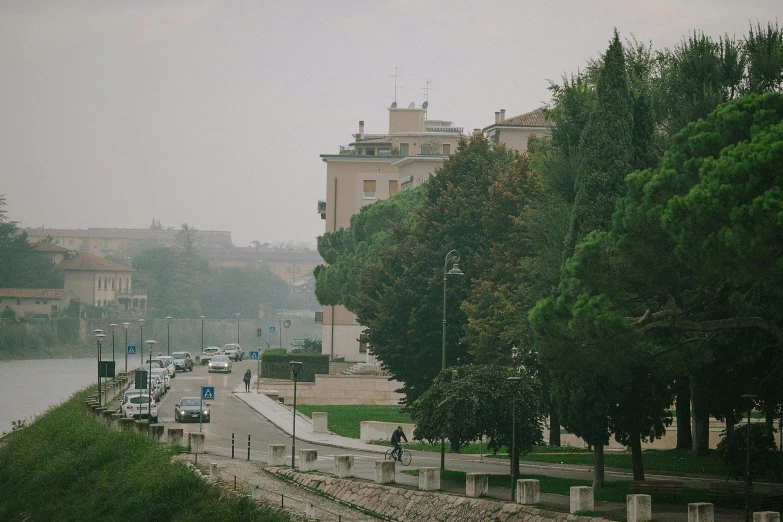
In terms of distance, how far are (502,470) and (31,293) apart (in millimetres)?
131542

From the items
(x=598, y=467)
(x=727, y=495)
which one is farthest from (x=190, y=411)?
(x=727, y=495)

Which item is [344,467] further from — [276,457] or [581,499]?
[581,499]

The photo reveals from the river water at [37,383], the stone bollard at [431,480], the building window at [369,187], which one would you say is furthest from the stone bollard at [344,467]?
the building window at [369,187]

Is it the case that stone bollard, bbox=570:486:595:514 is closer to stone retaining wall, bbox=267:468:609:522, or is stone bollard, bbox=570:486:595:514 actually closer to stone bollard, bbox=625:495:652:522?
stone retaining wall, bbox=267:468:609:522

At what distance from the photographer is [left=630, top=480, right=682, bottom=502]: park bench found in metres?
31.0

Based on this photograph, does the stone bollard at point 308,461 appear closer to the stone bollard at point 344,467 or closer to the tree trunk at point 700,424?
the stone bollard at point 344,467

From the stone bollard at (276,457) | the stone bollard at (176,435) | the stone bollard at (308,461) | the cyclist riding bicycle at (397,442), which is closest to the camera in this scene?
the stone bollard at (308,461)

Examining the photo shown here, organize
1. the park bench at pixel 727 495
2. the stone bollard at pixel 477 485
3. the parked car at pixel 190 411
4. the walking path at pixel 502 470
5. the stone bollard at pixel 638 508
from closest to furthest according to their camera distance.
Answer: the stone bollard at pixel 638 508, the walking path at pixel 502 470, the park bench at pixel 727 495, the stone bollard at pixel 477 485, the parked car at pixel 190 411

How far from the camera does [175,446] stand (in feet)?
142

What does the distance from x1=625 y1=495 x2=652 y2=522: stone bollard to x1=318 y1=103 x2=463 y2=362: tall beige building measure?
72943mm

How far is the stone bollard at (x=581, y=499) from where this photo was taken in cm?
2855

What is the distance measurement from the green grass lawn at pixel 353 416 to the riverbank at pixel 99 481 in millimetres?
11186

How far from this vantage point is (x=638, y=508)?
27.4 meters

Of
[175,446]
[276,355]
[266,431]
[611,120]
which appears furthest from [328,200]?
[611,120]
